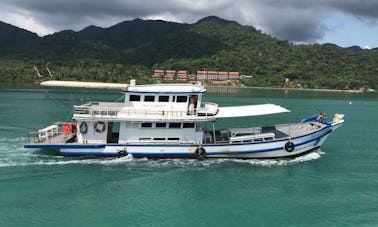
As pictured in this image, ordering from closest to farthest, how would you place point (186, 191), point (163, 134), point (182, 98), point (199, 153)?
point (186, 191) < point (199, 153) < point (163, 134) < point (182, 98)

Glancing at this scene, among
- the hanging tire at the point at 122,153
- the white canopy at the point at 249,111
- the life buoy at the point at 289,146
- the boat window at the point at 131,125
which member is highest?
the white canopy at the point at 249,111

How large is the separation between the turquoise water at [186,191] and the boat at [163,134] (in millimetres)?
717

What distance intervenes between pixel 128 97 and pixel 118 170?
5664mm

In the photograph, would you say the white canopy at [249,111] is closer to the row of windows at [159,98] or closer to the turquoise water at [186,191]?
the row of windows at [159,98]

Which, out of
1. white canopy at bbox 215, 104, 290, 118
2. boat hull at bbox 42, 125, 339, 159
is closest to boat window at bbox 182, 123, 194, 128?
boat hull at bbox 42, 125, 339, 159

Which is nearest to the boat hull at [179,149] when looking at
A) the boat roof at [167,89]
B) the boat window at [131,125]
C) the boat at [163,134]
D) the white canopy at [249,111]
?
the boat at [163,134]

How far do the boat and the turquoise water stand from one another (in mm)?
717

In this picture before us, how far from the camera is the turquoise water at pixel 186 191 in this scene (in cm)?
1919

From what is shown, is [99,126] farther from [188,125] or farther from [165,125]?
[188,125]

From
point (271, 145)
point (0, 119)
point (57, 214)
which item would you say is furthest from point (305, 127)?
point (0, 119)

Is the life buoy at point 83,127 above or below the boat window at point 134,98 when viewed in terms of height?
below

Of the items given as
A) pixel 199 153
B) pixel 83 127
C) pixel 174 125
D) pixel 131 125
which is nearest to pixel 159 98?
pixel 174 125

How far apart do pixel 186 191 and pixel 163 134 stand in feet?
21.6

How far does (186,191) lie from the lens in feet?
74.6
